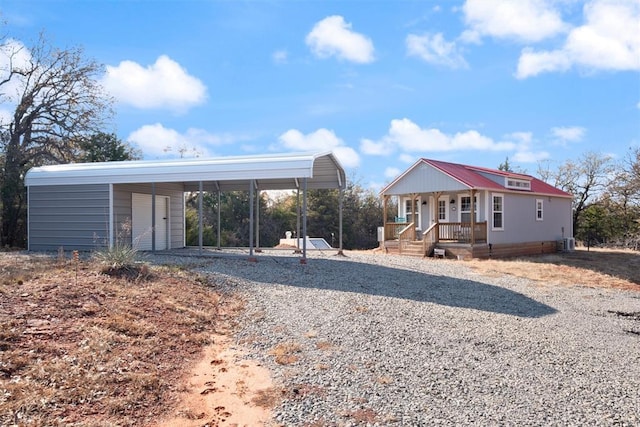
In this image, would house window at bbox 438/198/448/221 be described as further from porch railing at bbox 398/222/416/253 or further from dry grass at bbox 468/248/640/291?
dry grass at bbox 468/248/640/291

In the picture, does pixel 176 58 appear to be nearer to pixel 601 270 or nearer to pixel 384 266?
pixel 384 266

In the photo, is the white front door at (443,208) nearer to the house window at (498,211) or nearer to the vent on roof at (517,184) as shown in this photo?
the house window at (498,211)

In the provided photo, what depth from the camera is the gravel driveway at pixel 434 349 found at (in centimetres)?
414

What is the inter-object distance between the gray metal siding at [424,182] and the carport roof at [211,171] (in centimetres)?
586

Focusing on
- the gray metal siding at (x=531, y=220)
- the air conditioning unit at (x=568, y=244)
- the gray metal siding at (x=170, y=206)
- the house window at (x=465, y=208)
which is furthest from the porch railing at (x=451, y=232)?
the gray metal siding at (x=170, y=206)

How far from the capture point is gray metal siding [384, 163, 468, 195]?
18.0 meters

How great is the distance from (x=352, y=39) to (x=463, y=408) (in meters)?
10.1

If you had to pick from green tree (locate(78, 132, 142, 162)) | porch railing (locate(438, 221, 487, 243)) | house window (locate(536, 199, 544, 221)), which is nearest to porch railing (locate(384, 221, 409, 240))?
porch railing (locate(438, 221, 487, 243))

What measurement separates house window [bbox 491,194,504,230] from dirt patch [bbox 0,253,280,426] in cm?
1358

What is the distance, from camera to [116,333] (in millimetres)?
5449

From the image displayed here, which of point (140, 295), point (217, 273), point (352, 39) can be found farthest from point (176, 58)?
point (140, 295)

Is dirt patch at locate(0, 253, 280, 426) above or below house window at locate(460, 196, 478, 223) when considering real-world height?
below

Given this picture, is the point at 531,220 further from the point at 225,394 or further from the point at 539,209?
the point at 225,394

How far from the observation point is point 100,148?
1953 centimetres
